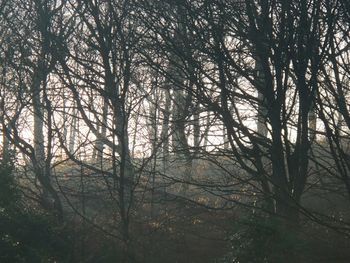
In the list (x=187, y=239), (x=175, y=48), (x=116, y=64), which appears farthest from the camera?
(x=187, y=239)

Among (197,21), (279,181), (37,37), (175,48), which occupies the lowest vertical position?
(279,181)

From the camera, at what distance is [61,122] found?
419 inches

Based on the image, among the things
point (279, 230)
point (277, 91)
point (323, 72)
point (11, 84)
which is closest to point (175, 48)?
point (277, 91)

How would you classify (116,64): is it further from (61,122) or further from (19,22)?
(19,22)

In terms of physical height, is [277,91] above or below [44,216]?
above

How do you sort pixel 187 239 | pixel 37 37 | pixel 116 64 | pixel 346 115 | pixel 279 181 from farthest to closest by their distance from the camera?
pixel 187 239 → pixel 37 37 → pixel 116 64 → pixel 279 181 → pixel 346 115

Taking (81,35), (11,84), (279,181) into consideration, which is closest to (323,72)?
(279,181)

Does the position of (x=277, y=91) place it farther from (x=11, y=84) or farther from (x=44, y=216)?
(x=11, y=84)

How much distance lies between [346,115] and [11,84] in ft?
23.1

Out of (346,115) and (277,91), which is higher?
(277,91)

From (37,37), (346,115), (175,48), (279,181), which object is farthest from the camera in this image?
(37,37)

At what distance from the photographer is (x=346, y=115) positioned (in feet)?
21.0

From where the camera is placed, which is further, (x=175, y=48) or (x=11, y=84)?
(x=11, y=84)

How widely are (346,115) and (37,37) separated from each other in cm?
634
